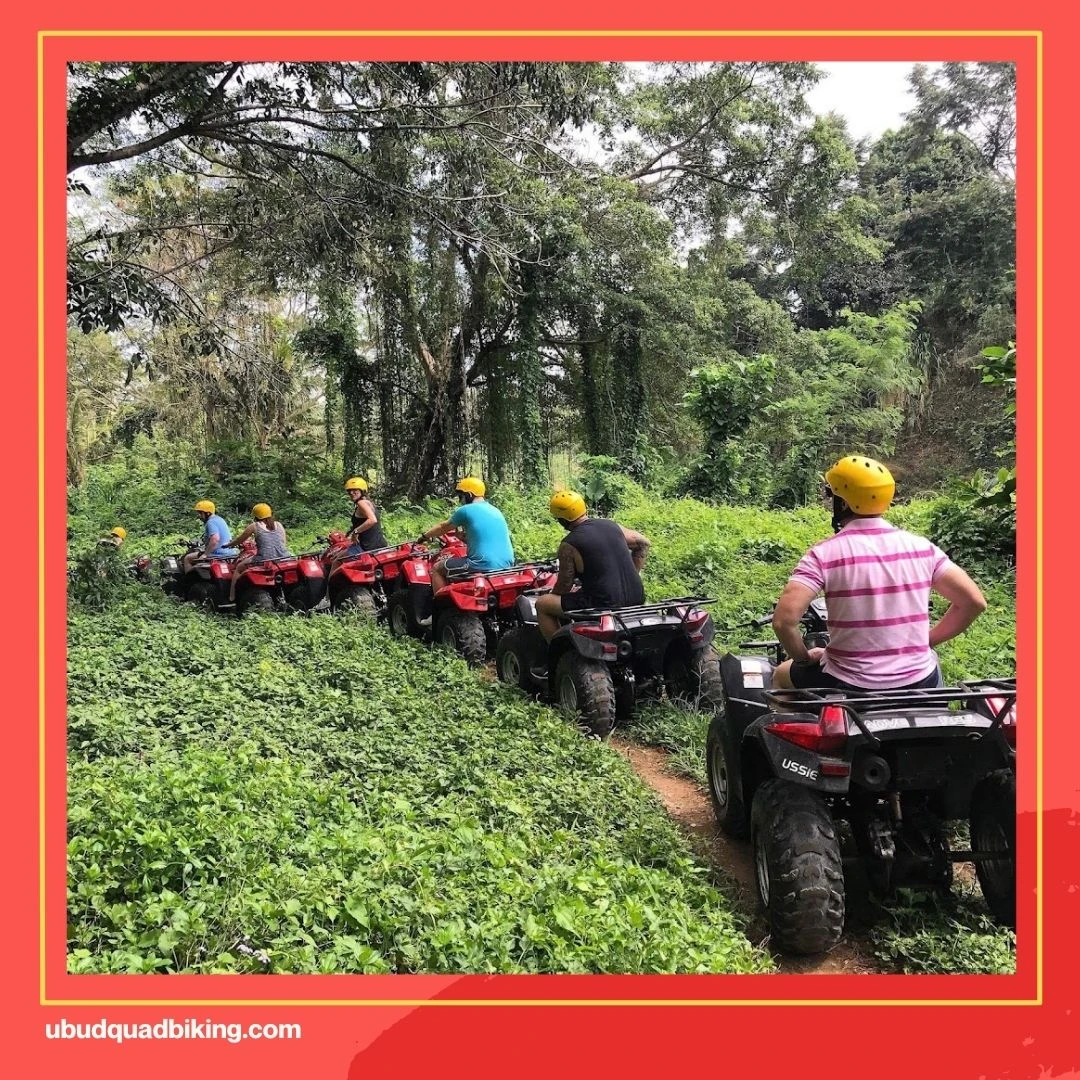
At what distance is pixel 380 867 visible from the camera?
359 cm

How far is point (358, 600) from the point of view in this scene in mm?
10758

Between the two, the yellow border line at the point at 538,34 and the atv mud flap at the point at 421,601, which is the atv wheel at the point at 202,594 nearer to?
the atv mud flap at the point at 421,601

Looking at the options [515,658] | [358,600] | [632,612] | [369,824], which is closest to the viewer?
[369,824]

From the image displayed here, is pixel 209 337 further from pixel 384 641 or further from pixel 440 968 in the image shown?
pixel 440 968

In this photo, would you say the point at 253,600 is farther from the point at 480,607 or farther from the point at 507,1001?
the point at 507,1001

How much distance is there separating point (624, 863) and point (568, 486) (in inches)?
660

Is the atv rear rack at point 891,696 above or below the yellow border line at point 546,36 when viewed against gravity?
below

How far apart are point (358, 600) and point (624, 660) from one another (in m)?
5.06

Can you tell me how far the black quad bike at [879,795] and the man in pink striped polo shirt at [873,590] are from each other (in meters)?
0.13

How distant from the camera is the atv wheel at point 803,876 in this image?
136 inches

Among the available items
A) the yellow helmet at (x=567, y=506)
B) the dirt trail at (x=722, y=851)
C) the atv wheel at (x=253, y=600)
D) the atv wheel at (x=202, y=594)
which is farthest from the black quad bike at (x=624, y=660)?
the atv wheel at (x=202, y=594)

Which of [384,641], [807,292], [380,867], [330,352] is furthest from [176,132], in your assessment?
[807,292]

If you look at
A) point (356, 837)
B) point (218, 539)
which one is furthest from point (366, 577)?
point (356, 837)

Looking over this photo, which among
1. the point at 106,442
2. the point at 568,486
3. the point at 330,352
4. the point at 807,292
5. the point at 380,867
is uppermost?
the point at 807,292
